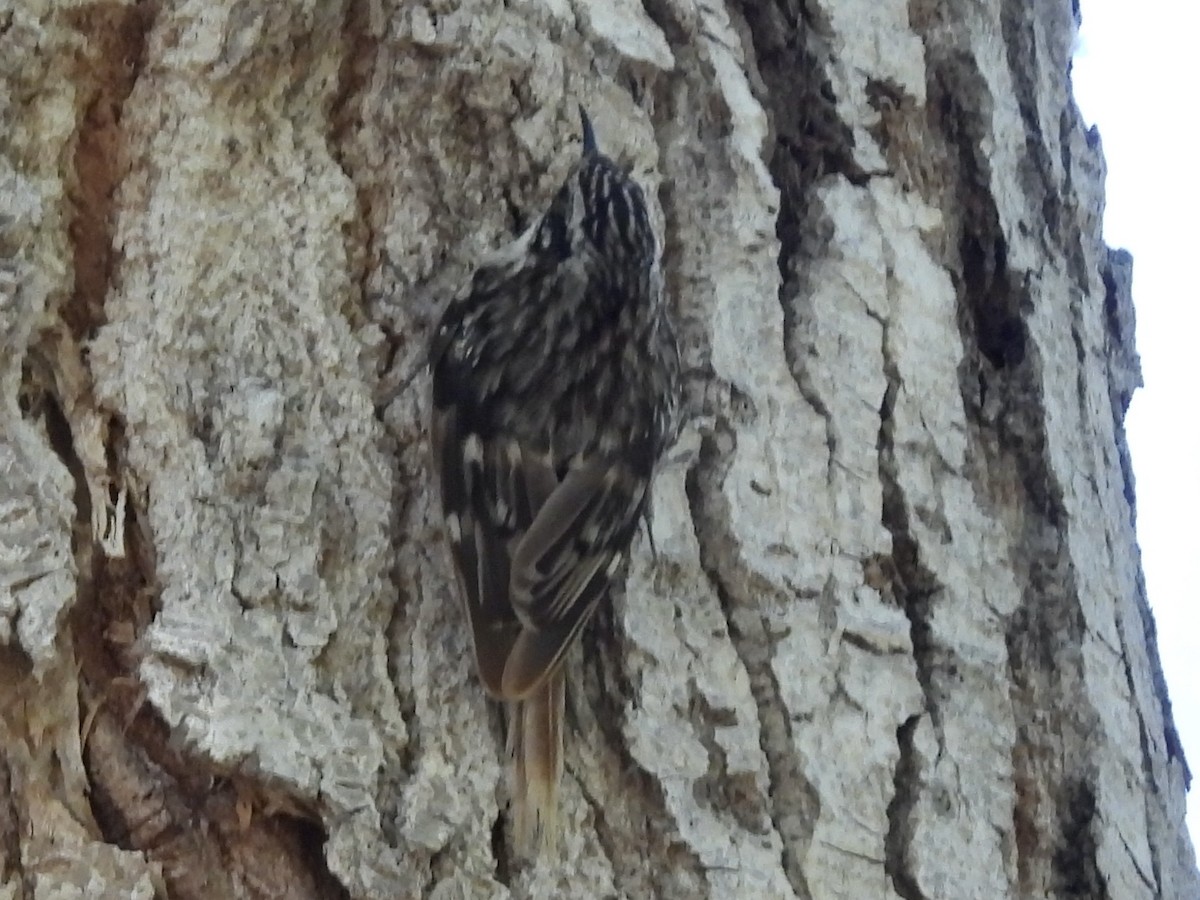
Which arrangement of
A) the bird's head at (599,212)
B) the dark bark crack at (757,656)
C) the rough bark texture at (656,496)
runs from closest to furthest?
1. the rough bark texture at (656,496)
2. the dark bark crack at (757,656)
3. the bird's head at (599,212)

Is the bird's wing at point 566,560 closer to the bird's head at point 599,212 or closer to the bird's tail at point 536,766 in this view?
the bird's tail at point 536,766

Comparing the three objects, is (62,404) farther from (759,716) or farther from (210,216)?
(759,716)

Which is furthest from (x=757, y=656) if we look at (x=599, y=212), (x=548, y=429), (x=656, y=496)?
(x=599, y=212)

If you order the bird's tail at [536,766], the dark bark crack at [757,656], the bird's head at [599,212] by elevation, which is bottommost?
the bird's tail at [536,766]

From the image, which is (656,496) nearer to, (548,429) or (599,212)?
(548,429)

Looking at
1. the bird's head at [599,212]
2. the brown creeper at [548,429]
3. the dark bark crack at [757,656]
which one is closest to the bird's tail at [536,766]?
the brown creeper at [548,429]
